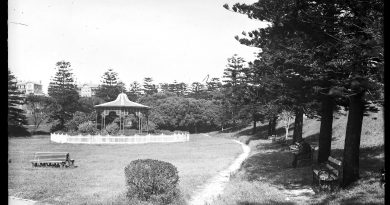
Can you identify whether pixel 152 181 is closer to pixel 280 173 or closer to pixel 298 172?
pixel 280 173

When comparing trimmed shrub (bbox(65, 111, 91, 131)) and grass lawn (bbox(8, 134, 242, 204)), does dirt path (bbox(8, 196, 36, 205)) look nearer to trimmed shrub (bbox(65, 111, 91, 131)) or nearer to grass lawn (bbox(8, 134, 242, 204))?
grass lawn (bbox(8, 134, 242, 204))

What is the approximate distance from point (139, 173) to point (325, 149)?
9988mm

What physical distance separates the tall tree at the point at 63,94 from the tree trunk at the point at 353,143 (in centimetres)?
5583

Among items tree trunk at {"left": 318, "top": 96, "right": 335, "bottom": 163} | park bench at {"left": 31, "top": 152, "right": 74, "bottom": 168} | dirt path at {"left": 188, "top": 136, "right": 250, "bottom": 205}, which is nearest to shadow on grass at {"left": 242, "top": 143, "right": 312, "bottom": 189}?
tree trunk at {"left": 318, "top": 96, "right": 335, "bottom": 163}

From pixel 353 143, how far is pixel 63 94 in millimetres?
58455

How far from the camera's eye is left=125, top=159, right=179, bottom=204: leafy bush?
1025 centimetres

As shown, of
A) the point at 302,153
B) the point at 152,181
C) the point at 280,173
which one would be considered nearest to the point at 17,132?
the point at 302,153

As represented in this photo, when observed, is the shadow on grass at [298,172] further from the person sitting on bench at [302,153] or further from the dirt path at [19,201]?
the dirt path at [19,201]

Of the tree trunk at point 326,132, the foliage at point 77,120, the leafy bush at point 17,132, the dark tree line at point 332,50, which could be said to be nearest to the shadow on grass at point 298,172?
the tree trunk at point 326,132

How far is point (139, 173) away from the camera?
1031 cm

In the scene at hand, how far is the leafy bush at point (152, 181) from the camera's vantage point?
33.6ft

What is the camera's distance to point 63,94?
62156 mm
